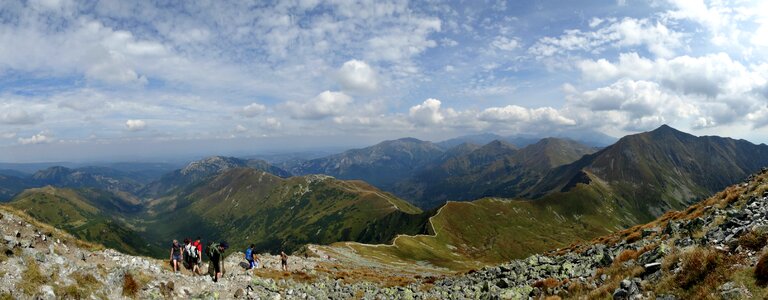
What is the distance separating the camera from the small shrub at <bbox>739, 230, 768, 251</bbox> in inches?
635

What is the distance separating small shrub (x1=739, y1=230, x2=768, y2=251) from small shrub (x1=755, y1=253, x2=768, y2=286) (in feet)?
6.29

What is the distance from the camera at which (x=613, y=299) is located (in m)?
18.4

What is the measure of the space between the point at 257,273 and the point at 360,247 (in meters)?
107

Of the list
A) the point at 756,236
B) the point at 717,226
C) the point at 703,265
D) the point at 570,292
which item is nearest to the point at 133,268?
the point at 570,292

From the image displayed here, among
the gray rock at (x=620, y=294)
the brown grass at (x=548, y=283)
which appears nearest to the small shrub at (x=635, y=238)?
the brown grass at (x=548, y=283)

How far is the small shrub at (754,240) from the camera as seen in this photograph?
635 inches

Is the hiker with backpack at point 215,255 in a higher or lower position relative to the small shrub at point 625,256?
lower

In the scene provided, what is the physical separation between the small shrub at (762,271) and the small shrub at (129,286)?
29.8m

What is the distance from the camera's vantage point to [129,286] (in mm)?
22188

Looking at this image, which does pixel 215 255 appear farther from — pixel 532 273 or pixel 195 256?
pixel 532 273

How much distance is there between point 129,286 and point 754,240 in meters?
32.0

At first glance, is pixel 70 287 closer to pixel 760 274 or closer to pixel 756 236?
pixel 760 274

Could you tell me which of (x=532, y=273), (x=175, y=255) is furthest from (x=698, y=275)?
(x=175, y=255)

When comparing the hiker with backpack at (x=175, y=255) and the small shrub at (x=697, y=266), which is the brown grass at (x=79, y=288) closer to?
the hiker with backpack at (x=175, y=255)
